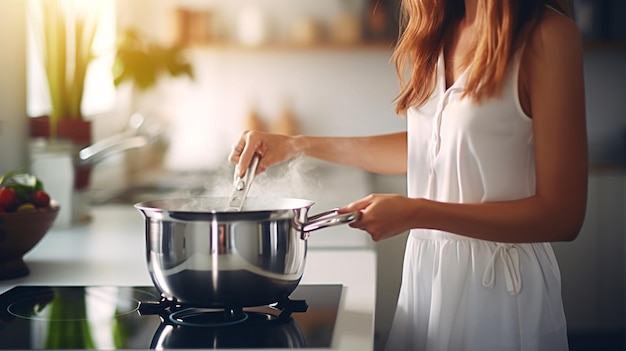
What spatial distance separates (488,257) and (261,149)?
1.34 ft

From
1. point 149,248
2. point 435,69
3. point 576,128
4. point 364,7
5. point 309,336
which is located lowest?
point 309,336

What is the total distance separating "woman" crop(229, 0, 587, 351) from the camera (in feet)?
3.97

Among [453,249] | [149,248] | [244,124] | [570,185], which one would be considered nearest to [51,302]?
[149,248]

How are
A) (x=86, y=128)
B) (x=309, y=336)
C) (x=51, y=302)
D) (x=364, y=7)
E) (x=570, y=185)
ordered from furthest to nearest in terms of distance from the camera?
1. (x=364, y=7)
2. (x=86, y=128)
3. (x=51, y=302)
4. (x=570, y=185)
5. (x=309, y=336)

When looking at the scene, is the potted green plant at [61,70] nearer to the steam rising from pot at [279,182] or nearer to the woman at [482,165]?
the steam rising from pot at [279,182]

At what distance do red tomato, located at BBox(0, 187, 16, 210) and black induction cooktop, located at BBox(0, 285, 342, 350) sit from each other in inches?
7.9

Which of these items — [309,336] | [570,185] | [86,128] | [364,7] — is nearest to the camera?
[309,336]

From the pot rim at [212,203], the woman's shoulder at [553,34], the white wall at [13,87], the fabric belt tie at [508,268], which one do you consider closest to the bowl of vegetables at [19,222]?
the pot rim at [212,203]

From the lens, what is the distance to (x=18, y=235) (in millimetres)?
1538

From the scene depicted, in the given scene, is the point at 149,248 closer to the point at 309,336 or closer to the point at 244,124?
Result: the point at 309,336

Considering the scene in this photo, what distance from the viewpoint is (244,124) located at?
4008mm

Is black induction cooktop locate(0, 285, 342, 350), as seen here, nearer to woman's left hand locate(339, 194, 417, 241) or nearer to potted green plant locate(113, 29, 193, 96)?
woman's left hand locate(339, 194, 417, 241)

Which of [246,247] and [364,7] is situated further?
[364,7]

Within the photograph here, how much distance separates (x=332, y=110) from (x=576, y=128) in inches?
112
